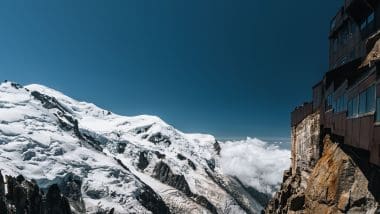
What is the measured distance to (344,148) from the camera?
29.1m

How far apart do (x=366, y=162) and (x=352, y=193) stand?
5.68 feet

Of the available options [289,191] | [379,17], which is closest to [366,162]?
[379,17]

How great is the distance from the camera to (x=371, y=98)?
→ 827 inches

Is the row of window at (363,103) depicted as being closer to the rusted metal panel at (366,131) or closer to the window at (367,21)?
the rusted metal panel at (366,131)

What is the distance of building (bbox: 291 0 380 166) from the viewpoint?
67.7 feet

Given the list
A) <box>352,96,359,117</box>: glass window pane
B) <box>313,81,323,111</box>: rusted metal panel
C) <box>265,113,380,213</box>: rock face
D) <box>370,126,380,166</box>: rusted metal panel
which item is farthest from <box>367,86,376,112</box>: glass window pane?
<box>313,81,323,111</box>: rusted metal panel

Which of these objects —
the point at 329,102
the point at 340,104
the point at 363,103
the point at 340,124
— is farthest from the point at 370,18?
the point at 363,103

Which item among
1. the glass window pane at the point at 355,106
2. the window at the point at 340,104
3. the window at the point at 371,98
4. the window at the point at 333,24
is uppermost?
the window at the point at 333,24

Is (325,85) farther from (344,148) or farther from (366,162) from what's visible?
(366,162)

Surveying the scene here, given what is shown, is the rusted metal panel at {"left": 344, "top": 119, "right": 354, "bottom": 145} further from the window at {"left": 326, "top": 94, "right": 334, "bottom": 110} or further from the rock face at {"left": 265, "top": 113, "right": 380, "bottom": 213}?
the window at {"left": 326, "top": 94, "right": 334, "bottom": 110}

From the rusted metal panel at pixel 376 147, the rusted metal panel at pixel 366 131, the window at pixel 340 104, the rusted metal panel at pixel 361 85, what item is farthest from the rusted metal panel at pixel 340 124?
the rusted metal panel at pixel 376 147

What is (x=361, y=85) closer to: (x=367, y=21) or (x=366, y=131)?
(x=366, y=131)

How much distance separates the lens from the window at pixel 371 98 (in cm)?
2047

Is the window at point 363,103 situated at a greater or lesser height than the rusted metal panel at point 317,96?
lesser
